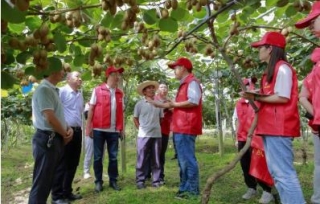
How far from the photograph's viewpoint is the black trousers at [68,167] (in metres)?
4.19

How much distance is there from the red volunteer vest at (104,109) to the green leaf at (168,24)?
2.89m

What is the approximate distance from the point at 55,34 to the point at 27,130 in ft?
80.5

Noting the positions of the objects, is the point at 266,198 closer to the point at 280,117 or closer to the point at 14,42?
the point at 280,117

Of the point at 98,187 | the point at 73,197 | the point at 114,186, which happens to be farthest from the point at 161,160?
the point at 73,197

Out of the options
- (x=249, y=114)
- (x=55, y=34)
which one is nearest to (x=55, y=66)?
(x=55, y=34)

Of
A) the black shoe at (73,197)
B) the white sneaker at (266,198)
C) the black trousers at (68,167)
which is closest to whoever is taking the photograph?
the white sneaker at (266,198)

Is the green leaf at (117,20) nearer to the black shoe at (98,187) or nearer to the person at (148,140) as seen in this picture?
the person at (148,140)

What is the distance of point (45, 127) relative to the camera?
3094mm

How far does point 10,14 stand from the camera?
1.26 meters

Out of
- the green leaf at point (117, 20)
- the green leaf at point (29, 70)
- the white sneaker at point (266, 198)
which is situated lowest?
the white sneaker at point (266, 198)

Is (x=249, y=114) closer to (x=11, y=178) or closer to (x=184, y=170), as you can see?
(x=184, y=170)

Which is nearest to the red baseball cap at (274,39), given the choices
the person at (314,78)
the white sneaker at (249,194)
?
the person at (314,78)

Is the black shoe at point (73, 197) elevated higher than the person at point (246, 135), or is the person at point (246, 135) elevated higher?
the person at point (246, 135)

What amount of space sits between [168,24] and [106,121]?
9.71 ft
